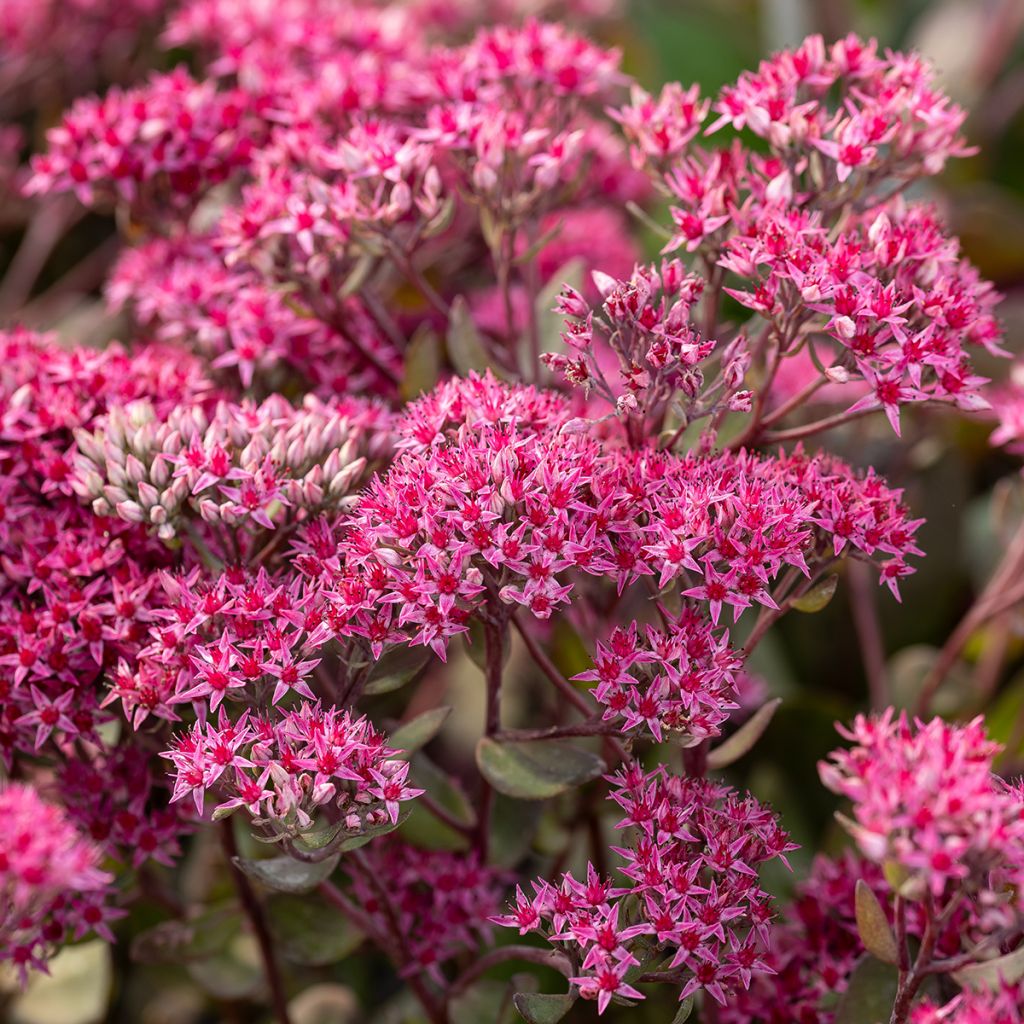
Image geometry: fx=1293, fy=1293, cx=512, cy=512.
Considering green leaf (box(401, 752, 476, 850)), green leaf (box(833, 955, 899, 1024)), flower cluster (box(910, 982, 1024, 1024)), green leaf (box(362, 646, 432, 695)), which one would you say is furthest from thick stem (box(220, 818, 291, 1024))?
flower cluster (box(910, 982, 1024, 1024))

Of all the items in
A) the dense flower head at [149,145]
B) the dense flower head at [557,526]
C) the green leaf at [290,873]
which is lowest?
the green leaf at [290,873]

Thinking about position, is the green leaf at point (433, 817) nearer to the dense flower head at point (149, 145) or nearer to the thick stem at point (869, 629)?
the thick stem at point (869, 629)

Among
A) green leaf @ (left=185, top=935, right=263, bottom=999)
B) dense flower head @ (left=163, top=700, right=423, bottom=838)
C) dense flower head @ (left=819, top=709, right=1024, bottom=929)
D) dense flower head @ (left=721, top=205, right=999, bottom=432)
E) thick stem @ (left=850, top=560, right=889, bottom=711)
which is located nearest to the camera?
dense flower head @ (left=819, top=709, right=1024, bottom=929)

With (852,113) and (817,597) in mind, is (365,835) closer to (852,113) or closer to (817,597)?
(817,597)

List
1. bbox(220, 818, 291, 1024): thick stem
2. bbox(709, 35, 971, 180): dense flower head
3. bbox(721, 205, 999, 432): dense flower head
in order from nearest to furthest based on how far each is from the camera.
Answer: bbox(721, 205, 999, 432): dense flower head
bbox(709, 35, 971, 180): dense flower head
bbox(220, 818, 291, 1024): thick stem

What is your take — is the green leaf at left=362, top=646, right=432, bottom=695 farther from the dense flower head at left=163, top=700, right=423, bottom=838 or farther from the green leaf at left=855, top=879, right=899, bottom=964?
the green leaf at left=855, top=879, right=899, bottom=964

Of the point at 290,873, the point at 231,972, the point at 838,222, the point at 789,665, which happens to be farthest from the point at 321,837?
the point at 789,665

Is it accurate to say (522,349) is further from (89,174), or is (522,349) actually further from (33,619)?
(33,619)

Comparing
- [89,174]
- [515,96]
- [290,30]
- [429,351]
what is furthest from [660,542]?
[290,30]

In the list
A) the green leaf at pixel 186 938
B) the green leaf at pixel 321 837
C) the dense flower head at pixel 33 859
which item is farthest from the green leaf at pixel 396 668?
the green leaf at pixel 186 938
